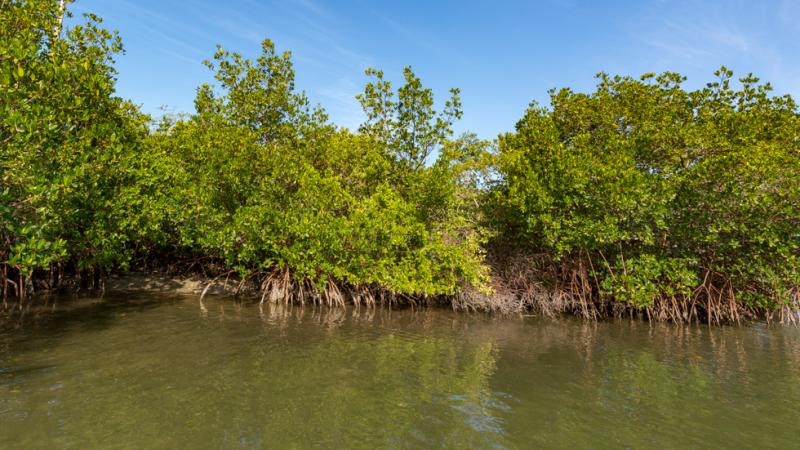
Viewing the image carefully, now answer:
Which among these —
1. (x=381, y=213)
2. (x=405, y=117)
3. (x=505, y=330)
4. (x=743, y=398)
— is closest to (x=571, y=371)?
(x=743, y=398)

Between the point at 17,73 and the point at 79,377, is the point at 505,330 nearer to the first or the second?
the point at 79,377

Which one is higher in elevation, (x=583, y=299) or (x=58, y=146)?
(x=58, y=146)

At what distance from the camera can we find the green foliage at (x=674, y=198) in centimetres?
1522

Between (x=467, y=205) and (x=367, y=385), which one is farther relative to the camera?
(x=467, y=205)

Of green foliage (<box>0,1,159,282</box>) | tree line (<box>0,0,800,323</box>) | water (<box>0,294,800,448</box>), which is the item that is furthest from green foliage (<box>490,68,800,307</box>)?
green foliage (<box>0,1,159,282</box>)

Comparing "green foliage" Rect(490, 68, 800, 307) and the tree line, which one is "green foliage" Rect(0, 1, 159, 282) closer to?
the tree line

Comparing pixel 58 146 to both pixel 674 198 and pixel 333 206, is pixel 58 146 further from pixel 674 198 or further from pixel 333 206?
pixel 674 198

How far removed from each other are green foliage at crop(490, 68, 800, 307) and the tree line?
7 centimetres

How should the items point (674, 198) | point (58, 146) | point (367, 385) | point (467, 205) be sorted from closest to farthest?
1. point (367, 385)
2. point (58, 146)
3. point (674, 198)
4. point (467, 205)

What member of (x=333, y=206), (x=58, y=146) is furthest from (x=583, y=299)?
(x=58, y=146)

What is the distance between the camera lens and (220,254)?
18.4m

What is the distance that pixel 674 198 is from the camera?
16406mm

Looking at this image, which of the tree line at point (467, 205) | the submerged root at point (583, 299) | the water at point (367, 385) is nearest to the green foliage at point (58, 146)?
the tree line at point (467, 205)

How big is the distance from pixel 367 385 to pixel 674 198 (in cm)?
1391
